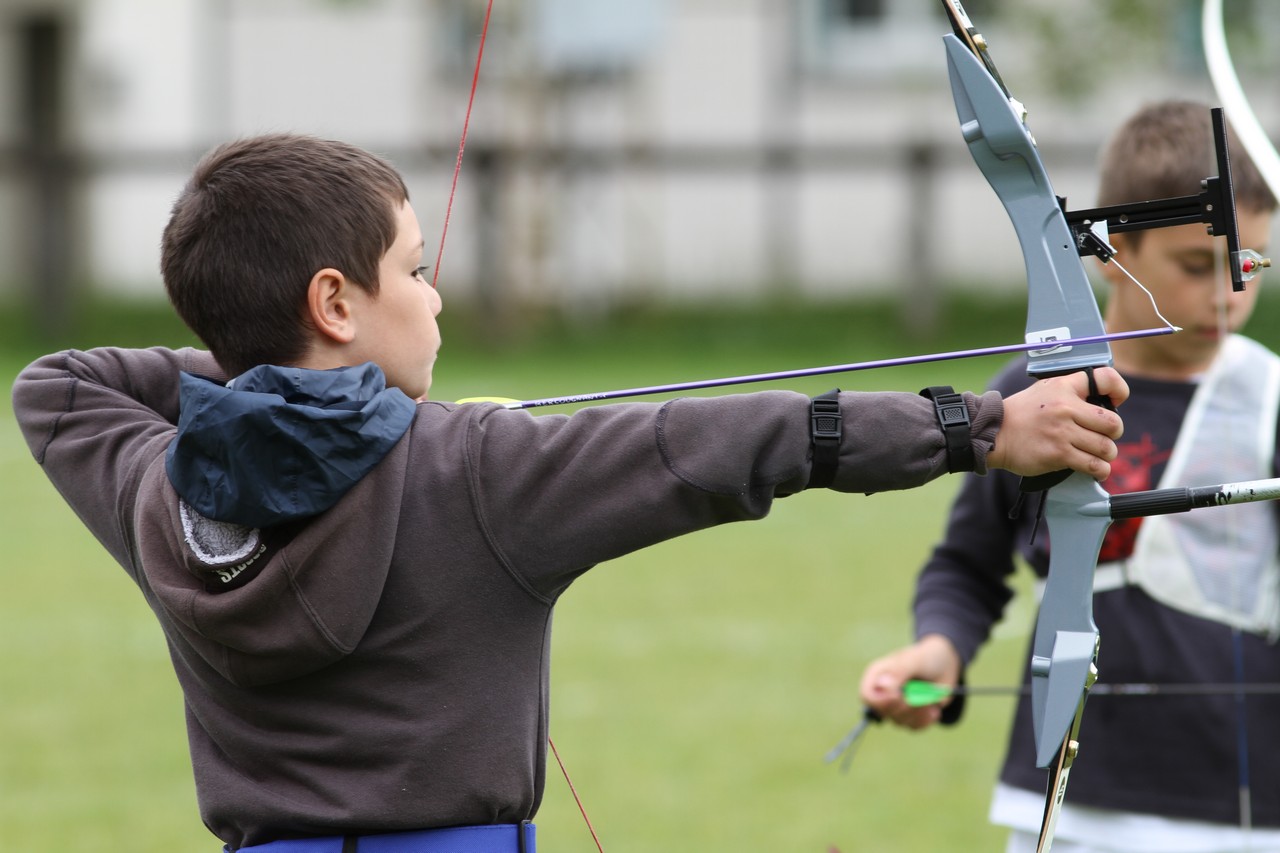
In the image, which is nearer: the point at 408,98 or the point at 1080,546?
the point at 1080,546

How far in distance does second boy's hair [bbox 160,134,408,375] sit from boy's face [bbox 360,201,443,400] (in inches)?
0.7

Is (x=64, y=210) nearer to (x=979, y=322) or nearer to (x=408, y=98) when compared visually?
(x=408, y=98)

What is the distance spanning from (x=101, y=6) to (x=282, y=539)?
1734 centimetres

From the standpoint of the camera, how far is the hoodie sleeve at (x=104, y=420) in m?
1.99

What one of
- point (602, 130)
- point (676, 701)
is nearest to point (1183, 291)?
point (676, 701)

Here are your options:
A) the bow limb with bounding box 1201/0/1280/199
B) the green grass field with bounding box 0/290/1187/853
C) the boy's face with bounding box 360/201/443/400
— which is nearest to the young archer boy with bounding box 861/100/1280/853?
the bow limb with bounding box 1201/0/1280/199

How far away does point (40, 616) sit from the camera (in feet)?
21.6

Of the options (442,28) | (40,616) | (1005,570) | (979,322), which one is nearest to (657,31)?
(442,28)

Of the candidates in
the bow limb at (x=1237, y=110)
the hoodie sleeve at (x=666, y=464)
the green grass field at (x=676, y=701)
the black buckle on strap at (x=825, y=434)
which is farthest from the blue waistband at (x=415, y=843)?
the green grass field at (x=676, y=701)

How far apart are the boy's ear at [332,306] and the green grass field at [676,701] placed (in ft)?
8.35

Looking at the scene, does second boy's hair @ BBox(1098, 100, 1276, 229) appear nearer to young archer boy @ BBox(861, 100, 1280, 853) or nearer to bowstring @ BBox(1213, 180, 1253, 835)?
young archer boy @ BBox(861, 100, 1280, 853)

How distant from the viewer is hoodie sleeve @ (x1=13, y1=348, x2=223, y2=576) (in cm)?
199

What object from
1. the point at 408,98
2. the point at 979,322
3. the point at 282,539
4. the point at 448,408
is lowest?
the point at 979,322

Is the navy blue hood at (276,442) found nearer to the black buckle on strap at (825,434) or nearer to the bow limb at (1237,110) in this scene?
the black buckle on strap at (825,434)
